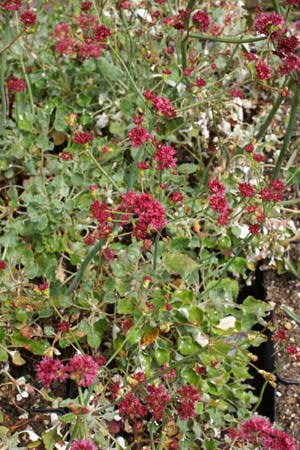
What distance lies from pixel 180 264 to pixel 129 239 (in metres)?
0.57

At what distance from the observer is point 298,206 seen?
269cm

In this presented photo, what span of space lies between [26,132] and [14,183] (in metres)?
0.19

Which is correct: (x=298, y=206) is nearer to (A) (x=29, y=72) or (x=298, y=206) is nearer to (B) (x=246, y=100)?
(B) (x=246, y=100)

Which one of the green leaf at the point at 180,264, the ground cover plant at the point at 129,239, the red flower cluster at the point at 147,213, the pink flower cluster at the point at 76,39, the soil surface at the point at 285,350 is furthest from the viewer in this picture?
the pink flower cluster at the point at 76,39

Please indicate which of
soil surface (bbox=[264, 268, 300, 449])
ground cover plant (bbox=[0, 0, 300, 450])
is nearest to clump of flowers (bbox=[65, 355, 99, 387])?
ground cover plant (bbox=[0, 0, 300, 450])

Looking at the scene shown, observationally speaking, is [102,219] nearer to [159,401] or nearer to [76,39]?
[159,401]

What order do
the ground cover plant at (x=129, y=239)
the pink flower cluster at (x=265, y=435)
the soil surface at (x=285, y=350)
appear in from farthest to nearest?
the soil surface at (x=285, y=350), the ground cover plant at (x=129, y=239), the pink flower cluster at (x=265, y=435)

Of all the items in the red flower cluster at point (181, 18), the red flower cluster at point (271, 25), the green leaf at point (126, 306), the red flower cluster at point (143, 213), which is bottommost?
the green leaf at point (126, 306)

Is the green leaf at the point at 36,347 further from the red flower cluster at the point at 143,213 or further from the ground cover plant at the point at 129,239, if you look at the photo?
the red flower cluster at the point at 143,213

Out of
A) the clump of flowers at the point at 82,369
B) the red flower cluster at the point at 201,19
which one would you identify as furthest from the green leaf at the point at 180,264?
the red flower cluster at the point at 201,19

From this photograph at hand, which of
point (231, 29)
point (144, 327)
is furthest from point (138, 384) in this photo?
point (231, 29)

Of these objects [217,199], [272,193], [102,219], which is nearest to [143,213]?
[102,219]

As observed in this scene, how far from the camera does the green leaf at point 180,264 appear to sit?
1.89 metres

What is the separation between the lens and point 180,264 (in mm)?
1897
